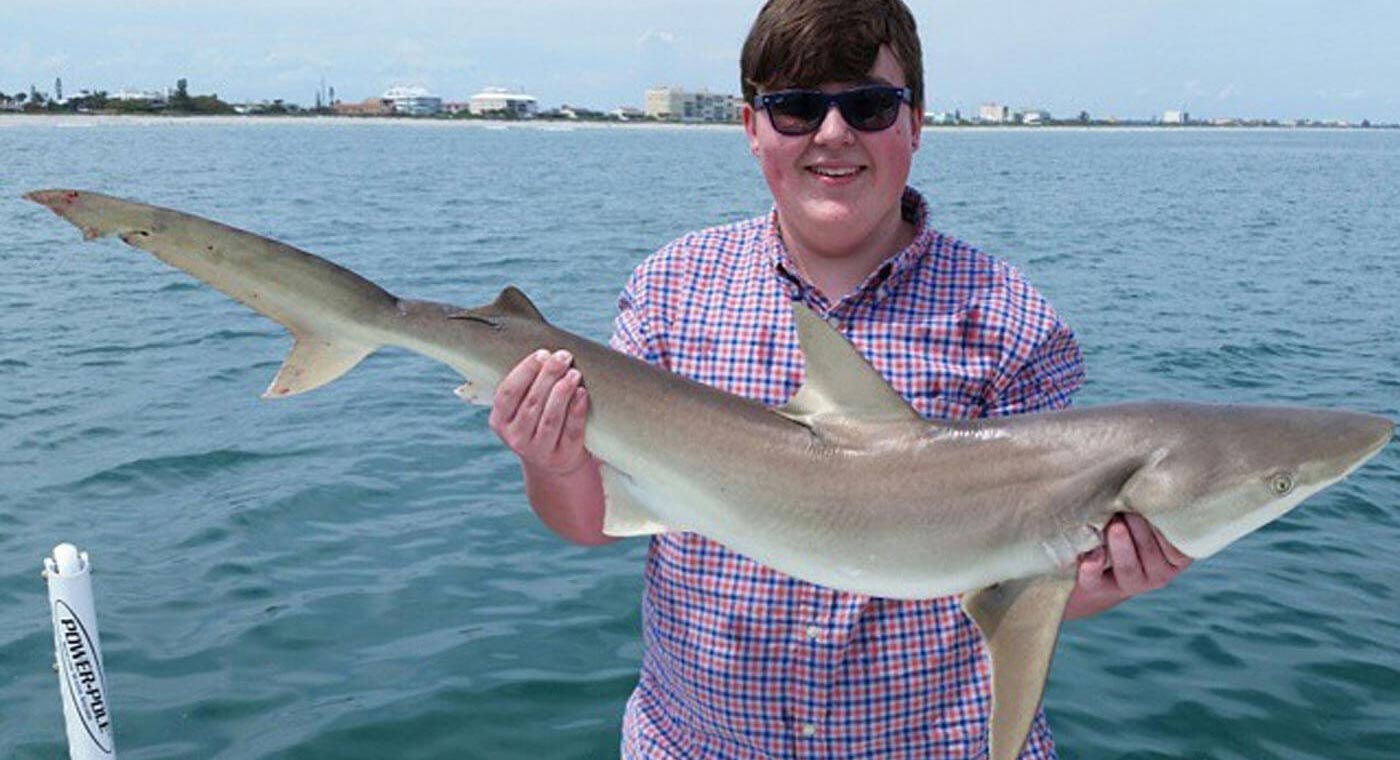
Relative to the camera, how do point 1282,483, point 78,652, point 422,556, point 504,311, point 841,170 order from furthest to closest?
1. point 422,556
2. point 78,652
3. point 841,170
4. point 504,311
5. point 1282,483

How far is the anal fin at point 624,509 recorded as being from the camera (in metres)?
2.71

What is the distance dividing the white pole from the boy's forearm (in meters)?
1.75

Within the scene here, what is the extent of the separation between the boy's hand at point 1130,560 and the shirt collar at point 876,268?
28.5 inches

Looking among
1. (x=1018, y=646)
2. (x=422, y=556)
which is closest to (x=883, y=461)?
(x=1018, y=646)

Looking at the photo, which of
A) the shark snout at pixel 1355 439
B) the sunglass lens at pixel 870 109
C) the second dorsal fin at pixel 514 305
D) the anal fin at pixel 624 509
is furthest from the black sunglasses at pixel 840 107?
the shark snout at pixel 1355 439

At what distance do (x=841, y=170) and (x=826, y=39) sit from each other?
0.28 meters

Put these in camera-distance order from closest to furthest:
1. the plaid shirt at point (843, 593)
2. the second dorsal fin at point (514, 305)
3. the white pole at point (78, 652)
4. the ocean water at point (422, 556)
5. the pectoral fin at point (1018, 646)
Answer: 1. the pectoral fin at point (1018, 646)
2. the second dorsal fin at point (514, 305)
3. the plaid shirt at point (843, 593)
4. the white pole at point (78, 652)
5. the ocean water at point (422, 556)

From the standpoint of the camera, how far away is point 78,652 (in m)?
3.97

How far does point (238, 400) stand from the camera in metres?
12.1

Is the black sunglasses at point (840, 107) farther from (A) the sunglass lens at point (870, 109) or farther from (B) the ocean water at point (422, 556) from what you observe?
(B) the ocean water at point (422, 556)

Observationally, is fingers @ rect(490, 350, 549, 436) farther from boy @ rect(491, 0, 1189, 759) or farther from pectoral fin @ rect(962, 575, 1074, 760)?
pectoral fin @ rect(962, 575, 1074, 760)

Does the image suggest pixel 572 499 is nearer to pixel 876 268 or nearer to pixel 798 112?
pixel 876 268

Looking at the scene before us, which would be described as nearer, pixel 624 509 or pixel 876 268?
pixel 624 509

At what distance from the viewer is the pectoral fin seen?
2.44 metres
